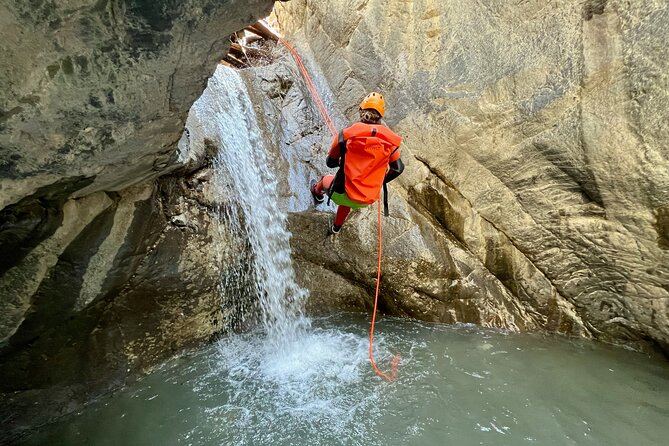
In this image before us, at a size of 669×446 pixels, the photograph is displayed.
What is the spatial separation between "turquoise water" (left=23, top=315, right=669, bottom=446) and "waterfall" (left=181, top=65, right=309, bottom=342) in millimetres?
451

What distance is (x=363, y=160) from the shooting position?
330 centimetres

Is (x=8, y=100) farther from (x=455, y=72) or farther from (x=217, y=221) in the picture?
(x=455, y=72)

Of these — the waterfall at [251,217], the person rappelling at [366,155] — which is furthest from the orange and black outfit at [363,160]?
the waterfall at [251,217]

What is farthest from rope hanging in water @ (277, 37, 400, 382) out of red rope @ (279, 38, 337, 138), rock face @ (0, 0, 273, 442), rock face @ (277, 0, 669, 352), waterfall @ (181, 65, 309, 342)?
rock face @ (0, 0, 273, 442)

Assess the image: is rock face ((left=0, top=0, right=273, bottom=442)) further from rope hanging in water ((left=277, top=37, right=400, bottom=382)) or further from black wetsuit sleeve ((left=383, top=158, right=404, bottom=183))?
black wetsuit sleeve ((left=383, top=158, right=404, bottom=183))

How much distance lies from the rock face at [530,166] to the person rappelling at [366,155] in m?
0.88

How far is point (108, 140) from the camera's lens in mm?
2066

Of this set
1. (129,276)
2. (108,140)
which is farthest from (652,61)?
(129,276)

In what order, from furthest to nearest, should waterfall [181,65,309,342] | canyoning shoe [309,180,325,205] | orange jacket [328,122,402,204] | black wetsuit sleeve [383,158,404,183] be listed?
canyoning shoe [309,180,325,205], waterfall [181,65,309,342], black wetsuit sleeve [383,158,404,183], orange jacket [328,122,402,204]

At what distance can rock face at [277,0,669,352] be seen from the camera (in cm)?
322

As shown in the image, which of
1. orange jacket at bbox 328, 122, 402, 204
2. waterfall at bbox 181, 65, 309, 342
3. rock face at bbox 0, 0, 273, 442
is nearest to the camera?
rock face at bbox 0, 0, 273, 442

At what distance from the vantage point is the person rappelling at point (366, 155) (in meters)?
3.21

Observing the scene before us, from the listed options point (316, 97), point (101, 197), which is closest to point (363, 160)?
point (101, 197)

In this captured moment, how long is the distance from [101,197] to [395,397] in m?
2.67
